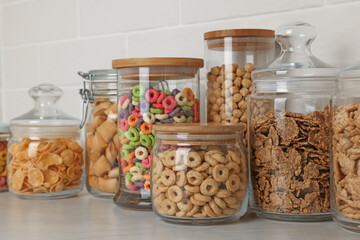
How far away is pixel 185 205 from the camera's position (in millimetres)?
801

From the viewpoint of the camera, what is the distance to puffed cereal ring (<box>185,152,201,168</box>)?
0.79m

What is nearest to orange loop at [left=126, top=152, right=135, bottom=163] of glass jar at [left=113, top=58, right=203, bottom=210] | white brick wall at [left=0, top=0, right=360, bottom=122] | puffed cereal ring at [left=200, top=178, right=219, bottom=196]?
glass jar at [left=113, top=58, right=203, bottom=210]

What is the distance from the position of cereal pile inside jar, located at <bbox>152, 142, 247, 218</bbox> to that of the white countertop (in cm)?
3

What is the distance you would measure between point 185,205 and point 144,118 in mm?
205

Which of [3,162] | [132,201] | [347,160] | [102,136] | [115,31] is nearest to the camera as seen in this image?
[347,160]

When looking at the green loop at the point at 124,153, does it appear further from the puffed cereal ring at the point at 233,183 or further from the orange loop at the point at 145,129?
the puffed cereal ring at the point at 233,183

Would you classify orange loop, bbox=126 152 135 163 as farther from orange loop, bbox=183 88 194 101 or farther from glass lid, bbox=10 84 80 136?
glass lid, bbox=10 84 80 136

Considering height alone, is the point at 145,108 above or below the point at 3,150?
above

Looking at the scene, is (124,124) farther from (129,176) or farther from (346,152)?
(346,152)

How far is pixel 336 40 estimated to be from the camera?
992mm

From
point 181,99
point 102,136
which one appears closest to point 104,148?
point 102,136

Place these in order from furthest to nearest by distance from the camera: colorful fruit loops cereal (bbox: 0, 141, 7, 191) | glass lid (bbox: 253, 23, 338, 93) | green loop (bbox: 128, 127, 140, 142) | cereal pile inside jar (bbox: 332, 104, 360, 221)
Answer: colorful fruit loops cereal (bbox: 0, 141, 7, 191) < green loop (bbox: 128, 127, 140, 142) < glass lid (bbox: 253, 23, 338, 93) < cereal pile inside jar (bbox: 332, 104, 360, 221)

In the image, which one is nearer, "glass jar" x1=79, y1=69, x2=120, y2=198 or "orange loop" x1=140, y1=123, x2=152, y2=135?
"orange loop" x1=140, y1=123, x2=152, y2=135

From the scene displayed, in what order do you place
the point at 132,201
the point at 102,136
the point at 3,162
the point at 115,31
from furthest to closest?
the point at 115,31 → the point at 3,162 → the point at 102,136 → the point at 132,201
